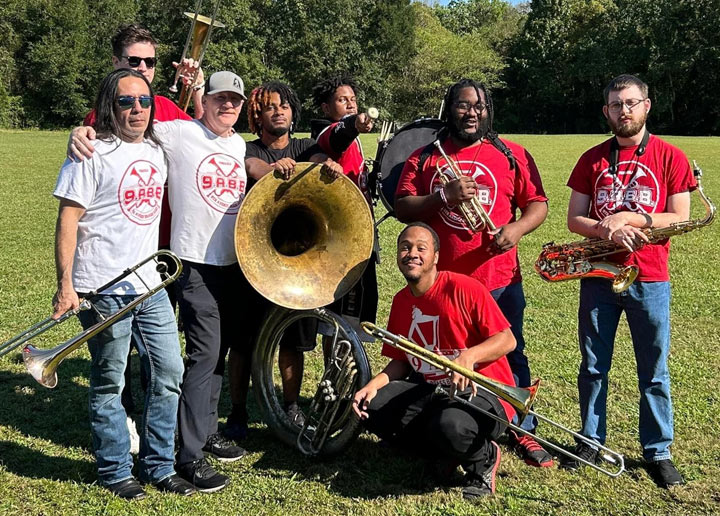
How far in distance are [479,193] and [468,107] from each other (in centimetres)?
47

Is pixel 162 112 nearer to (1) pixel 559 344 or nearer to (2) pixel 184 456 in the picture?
(2) pixel 184 456

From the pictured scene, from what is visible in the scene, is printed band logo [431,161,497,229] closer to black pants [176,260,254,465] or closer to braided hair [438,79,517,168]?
braided hair [438,79,517,168]

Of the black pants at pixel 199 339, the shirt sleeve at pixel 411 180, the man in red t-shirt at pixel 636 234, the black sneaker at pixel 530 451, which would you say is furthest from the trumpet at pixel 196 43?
the black sneaker at pixel 530 451

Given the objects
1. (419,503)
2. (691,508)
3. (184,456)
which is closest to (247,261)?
(184,456)

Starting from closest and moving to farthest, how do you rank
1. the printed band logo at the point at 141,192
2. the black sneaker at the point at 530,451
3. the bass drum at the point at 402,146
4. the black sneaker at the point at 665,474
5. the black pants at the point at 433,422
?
the printed band logo at the point at 141,192
the black pants at the point at 433,422
the black sneaker at the point at 665,474
the black sneaker at the point at 530,451
the bass drum at the point at 402,146

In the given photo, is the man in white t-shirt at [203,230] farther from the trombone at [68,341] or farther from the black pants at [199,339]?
the trombone at [68,341]

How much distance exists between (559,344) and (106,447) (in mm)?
3959

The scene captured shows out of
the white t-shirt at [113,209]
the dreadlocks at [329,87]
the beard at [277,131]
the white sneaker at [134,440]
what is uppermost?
the dreadlocks at [329,87]


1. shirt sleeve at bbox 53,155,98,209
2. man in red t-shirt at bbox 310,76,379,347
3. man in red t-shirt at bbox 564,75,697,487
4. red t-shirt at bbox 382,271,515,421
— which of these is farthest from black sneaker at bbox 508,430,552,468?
shirt sleeve at bbox 53,155,98,209

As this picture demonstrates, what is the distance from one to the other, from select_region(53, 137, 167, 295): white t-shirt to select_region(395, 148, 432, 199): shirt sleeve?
4.37 ft

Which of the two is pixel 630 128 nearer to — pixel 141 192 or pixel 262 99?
pixel 262 99

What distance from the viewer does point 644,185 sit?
3.71m

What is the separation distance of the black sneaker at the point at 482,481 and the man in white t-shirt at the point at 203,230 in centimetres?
126

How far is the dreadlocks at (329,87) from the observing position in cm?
492
